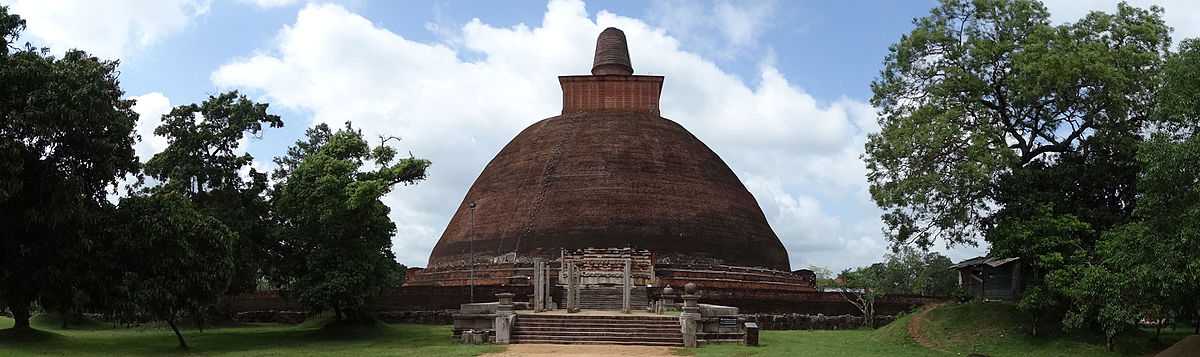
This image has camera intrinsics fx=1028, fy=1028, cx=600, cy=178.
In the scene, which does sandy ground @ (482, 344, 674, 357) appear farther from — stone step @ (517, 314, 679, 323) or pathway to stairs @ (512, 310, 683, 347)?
stone step @ (517, 314, 679, 323)

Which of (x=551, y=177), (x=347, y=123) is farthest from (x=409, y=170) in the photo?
(x=551, y=177)

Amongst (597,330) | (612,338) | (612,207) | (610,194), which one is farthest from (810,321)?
(612,338)

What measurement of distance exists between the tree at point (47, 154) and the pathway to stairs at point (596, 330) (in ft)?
27.2

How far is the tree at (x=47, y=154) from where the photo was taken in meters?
17.5

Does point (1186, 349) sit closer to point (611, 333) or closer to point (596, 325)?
point (611, 333)

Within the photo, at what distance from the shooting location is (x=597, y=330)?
20.8 metres

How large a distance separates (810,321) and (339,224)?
13425 millimetres

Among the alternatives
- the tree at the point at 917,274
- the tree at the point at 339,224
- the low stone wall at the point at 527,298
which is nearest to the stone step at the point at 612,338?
the tree at the point at 339,224

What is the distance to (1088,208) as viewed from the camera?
19.6 metres

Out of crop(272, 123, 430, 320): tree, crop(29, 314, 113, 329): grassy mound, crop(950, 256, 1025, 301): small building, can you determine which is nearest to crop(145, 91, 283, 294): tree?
crop(272, 123, 430, 320): tree

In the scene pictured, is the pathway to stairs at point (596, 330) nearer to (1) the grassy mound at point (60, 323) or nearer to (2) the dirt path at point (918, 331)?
(2) the dirt path at point (918, 331)

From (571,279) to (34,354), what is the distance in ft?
36.4

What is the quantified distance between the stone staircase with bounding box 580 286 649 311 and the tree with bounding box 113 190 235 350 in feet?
32.6

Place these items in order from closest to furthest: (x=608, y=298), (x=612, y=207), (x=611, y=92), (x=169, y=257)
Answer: (x=169, y=257), (x=608, y=298), (x=612, y=207), (x=611, y=92)
